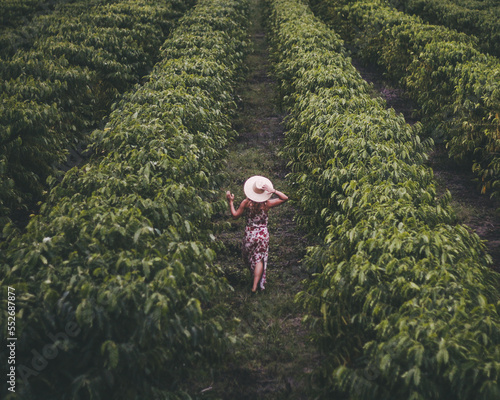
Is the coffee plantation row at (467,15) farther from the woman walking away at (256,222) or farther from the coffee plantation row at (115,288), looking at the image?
the coffee plantation row at (115,288)

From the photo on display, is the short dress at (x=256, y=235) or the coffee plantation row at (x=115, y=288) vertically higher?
the coffee plantation row at (x=115, y=288)

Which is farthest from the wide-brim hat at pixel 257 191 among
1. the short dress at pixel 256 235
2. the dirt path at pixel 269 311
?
the dirt path at pixel 269 311

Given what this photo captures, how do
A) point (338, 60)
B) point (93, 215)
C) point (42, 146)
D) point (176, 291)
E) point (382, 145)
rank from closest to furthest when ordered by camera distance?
1. point (176, 291)
2. point (93, 215)
3. point (382, 145)
4. point (42, 146)
5. point (338, 60)

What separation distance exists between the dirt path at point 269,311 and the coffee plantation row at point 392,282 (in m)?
Result: 0.44

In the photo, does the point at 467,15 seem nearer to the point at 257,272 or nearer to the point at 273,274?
the point at 273,274

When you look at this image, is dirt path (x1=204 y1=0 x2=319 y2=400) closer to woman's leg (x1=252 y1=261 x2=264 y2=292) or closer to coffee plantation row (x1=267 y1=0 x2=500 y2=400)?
woman's leg (x1=252 y1=261 x2=264 y2=292)

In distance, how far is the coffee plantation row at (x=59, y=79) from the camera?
689 cm

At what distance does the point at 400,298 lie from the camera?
149 inches

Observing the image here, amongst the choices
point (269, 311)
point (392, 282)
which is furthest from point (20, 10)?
point (392, 282)

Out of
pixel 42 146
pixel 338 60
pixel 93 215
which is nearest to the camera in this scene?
pixel 93 215

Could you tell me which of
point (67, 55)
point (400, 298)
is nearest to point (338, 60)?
point (67, 55)

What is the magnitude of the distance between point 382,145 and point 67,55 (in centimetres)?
751

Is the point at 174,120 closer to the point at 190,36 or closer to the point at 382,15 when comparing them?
the point at 190,36

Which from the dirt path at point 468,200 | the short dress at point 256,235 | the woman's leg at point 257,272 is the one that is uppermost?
the short dress at point 256,235
